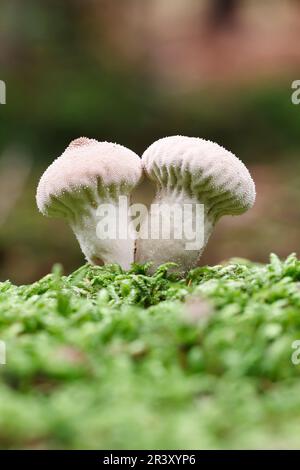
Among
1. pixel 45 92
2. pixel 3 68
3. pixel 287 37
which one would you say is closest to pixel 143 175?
pixel 45 92

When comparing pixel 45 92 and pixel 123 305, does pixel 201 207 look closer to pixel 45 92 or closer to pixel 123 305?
pixel 123 305

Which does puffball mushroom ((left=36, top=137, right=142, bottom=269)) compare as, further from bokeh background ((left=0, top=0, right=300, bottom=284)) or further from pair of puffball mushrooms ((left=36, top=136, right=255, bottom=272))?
bokeh background ((left=0, top=0, right=300, bottom=284))

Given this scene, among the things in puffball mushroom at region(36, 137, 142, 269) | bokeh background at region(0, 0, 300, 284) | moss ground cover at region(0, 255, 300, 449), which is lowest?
moss ground cover at region(0, 255, 300, 449)

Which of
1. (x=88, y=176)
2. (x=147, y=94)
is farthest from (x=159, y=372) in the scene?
(x=147, y=94)

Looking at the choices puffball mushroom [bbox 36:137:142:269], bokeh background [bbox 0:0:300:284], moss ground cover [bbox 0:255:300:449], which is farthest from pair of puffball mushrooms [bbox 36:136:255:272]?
bokeh background [bbox 0:0:300:284]

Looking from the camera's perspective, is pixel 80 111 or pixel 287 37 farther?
pixel 287 37

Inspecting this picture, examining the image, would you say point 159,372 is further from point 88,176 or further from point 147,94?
point 147,94

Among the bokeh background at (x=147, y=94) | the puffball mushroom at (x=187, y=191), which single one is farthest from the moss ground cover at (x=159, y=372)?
the bokeh background at (x=147, y=94)

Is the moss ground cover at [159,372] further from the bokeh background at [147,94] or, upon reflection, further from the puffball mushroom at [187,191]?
the bokeh background at [147,94]
